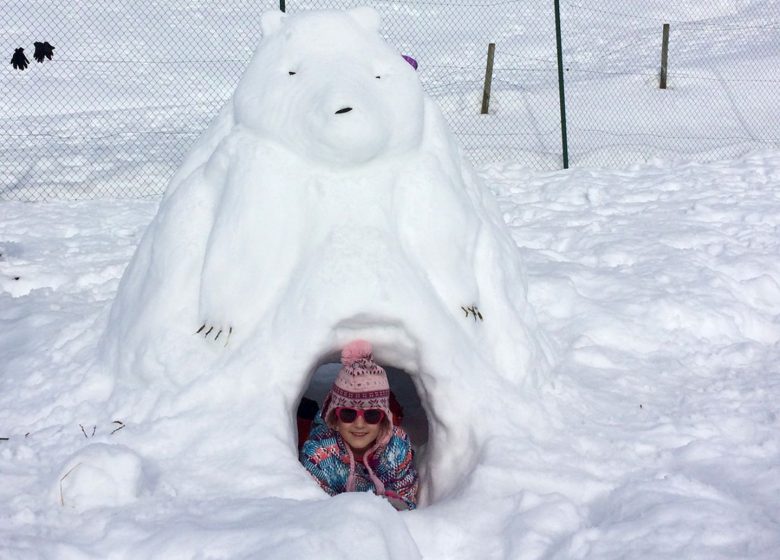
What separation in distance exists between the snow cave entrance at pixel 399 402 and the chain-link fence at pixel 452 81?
15.4ft

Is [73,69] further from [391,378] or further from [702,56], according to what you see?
[391,378]

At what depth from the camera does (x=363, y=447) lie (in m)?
3.11

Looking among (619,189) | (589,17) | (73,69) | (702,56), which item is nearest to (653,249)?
(619,189)

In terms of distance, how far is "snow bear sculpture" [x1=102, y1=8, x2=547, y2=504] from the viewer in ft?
9.31

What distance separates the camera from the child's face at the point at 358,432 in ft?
9.98

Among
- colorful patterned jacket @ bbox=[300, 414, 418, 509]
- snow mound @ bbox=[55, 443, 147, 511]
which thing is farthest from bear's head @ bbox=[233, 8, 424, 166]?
snow mound @ bbox=[55, 443, 147, 511]

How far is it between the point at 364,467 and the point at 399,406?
1.92 feet

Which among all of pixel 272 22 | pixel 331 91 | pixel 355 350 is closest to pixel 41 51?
pixel 272 22

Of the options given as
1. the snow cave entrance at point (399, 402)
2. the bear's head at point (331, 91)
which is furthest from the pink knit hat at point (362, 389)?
the bear's head at point (331, 91)

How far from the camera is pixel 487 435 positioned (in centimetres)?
287

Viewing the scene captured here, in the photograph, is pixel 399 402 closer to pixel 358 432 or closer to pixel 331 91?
pixel 358 432

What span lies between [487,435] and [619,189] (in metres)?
4.39

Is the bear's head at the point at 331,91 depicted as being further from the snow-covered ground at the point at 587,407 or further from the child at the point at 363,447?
the snow-covered ground at the point at 587,407

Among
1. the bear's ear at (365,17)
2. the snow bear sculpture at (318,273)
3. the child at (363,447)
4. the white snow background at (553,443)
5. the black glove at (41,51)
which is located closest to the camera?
the white snow background at (553,443)
